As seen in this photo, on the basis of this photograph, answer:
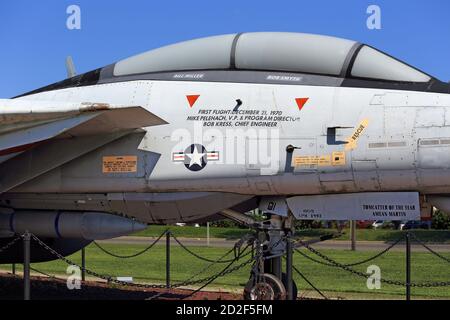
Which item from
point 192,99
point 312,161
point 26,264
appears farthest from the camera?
point 192,99

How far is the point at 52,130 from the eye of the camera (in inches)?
283

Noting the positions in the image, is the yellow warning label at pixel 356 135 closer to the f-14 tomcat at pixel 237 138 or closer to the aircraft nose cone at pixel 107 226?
the f-14 tomcat at pixel 237 138

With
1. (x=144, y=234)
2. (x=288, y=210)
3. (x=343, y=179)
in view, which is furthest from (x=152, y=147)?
(x=144, y=234)

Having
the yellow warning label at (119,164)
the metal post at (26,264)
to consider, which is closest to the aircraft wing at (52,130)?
the yellow warning label at (119,164)

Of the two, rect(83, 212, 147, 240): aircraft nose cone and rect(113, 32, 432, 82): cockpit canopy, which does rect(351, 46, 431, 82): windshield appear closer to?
rect(113, 32, 432, 82): cockpit canopy

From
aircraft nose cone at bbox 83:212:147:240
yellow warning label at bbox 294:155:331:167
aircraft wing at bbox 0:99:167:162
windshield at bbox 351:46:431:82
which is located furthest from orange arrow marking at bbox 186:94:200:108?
windshield at bbox 351:46:431:82

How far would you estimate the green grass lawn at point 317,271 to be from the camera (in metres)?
10.9

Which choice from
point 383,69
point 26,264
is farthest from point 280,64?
point 26,264

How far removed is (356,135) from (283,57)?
1.45 m

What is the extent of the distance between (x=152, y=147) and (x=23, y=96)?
2765 millimetres

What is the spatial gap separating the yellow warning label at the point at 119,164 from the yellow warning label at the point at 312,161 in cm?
213

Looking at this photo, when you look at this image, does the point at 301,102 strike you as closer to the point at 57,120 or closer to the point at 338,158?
the point at 338,158

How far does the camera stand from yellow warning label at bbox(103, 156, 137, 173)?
7.42m

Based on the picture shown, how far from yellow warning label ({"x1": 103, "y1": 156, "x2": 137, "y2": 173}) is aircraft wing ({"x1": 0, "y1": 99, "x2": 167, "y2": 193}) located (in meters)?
0.25
